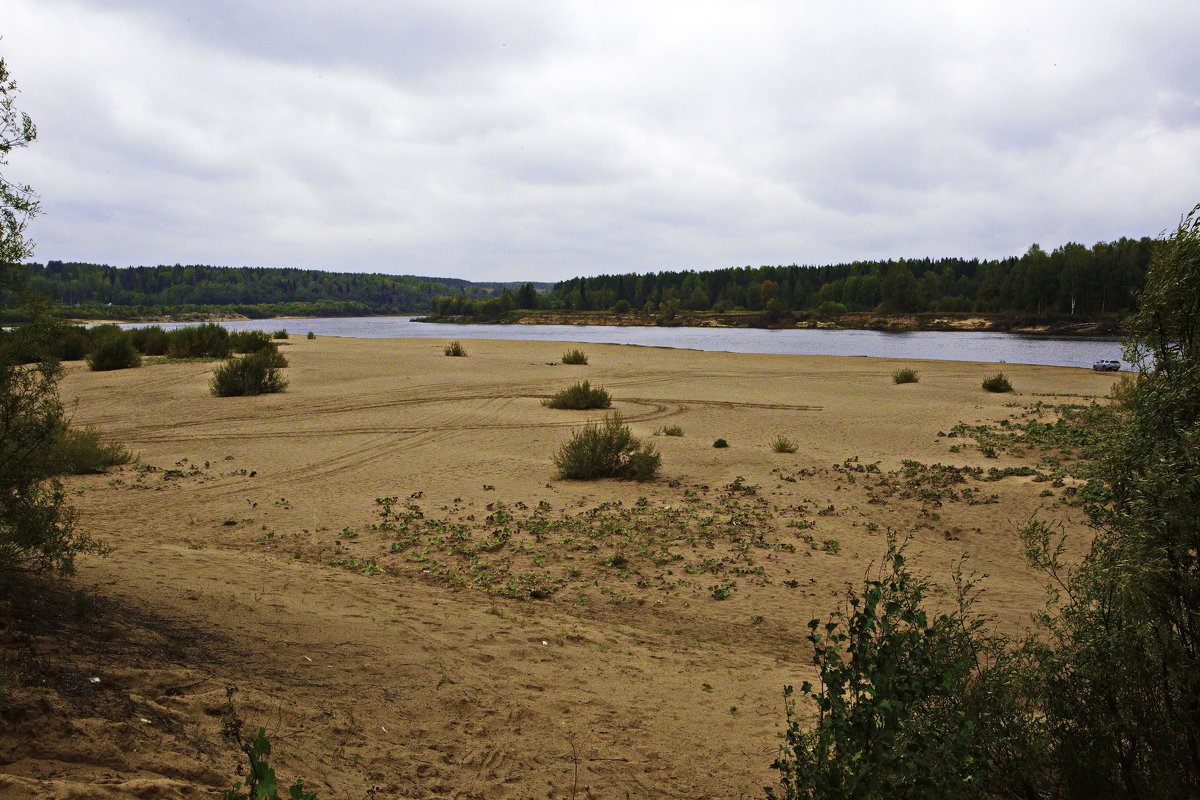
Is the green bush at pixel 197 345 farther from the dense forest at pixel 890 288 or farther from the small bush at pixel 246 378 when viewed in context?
the dense forest at pixel 890 288

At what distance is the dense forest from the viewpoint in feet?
291

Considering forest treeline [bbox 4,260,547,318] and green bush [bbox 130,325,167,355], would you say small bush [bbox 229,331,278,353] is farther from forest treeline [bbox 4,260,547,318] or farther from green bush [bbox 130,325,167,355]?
forest treeline [bbox 4,260,547,318]

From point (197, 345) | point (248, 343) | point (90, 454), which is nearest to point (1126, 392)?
point (90, 454)

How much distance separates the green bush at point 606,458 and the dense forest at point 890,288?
59.5 metres

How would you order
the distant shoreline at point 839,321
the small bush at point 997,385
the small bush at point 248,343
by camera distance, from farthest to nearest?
the distant shoreline at point 839,321 → the small bush at point 248,343 → the small bush at point 997,385

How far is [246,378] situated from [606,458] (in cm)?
1349

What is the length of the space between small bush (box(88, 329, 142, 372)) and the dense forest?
214 ft

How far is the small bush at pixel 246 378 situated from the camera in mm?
20156

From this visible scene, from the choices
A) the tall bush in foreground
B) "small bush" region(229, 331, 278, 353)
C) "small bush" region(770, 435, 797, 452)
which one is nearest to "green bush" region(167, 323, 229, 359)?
"small bush" region(229, 331, 278, 353)

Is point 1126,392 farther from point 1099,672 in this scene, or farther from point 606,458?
point 1099,672

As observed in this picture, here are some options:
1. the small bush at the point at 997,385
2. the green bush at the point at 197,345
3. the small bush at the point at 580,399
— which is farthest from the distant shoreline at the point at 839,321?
the green bush at the point at 197,345

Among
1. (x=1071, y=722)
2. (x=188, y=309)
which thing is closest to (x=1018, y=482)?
(x=1071, y=722)

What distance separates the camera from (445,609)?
246 inches

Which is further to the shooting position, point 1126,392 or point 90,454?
point 1126,392
